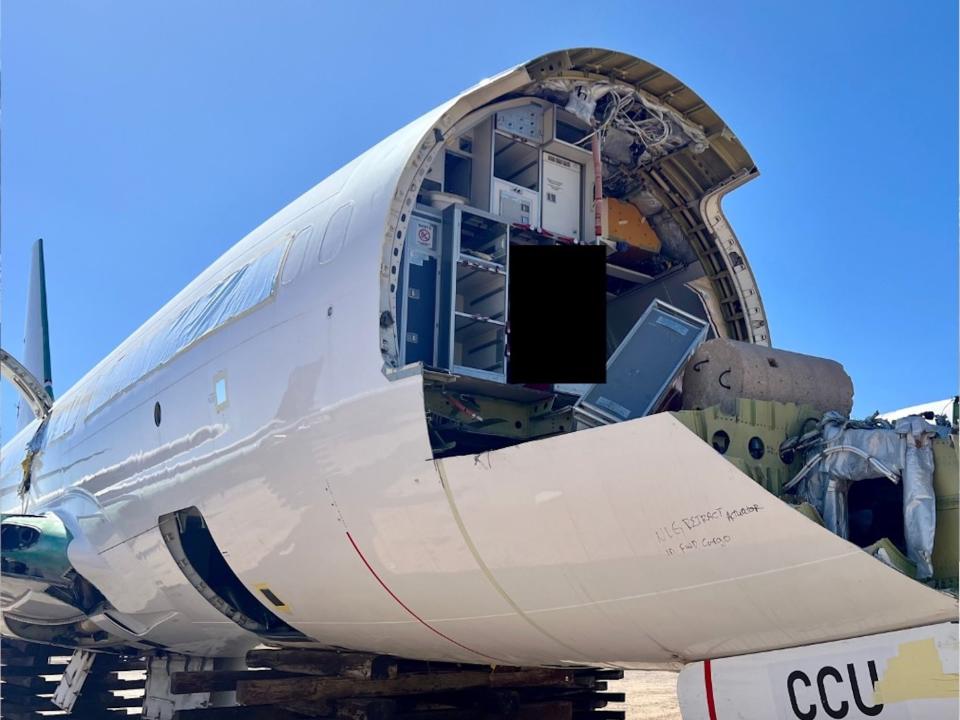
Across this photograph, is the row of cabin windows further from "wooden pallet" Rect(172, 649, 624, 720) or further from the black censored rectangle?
"wooden pallet" Rect(172, 649, 624, 720)

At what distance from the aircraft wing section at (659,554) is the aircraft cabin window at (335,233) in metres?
1.82

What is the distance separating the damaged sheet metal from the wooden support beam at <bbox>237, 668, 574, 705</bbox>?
482 cm

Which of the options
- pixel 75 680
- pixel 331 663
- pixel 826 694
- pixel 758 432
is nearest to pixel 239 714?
pixel 331 663

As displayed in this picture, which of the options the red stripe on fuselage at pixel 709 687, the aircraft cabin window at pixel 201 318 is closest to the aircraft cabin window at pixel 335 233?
the aircraft cabin window at pixel 201 318

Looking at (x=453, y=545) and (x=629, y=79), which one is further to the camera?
(x=629, y=79)

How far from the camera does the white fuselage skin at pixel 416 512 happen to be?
4586mm

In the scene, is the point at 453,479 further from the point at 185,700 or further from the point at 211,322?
the point at 185,700

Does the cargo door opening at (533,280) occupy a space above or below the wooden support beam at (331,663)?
above

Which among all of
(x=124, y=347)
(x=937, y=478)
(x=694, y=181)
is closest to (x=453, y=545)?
(x=937, y=478)

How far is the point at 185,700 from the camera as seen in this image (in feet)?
33.3

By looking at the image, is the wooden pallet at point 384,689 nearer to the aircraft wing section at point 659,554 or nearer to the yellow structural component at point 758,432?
the aircraft wing section at point 659,554

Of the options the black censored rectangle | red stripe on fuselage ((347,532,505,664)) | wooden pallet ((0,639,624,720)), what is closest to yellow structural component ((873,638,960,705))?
the black censored rectangle

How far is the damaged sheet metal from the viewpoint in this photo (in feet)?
15.0

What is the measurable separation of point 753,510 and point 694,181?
4.46 metres
